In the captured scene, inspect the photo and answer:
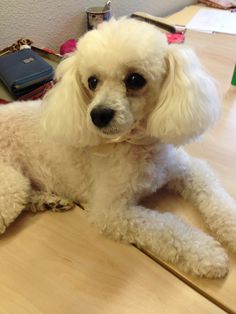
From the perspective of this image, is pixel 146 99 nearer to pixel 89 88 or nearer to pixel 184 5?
pixel 89 88

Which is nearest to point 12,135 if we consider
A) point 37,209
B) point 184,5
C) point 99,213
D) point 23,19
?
point 37,209

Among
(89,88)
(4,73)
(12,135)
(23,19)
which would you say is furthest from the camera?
(23,19)

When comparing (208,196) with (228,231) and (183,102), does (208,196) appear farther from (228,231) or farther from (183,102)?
(183,102)

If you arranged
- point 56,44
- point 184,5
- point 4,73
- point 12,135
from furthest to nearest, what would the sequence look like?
point 184,5, point 56,44, point 4,73, point 12,135

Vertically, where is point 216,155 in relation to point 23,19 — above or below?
below

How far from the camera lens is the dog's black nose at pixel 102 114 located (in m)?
0.67

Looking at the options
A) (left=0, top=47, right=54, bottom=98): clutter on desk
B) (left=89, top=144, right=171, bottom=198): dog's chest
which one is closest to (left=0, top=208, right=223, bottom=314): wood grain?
(left=89, top=144, right=171, bottom=198): dog's chest

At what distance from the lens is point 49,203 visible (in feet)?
2.79

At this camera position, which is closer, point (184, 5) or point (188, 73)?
point (188, 73)

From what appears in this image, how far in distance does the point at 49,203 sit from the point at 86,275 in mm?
236

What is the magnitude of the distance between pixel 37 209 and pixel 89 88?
13.2 inches

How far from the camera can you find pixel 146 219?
768 millimetres

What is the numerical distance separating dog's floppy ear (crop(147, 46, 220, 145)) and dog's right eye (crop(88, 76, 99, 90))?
0.47 ft

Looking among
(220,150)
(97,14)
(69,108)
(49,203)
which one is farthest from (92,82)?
(97,14)
